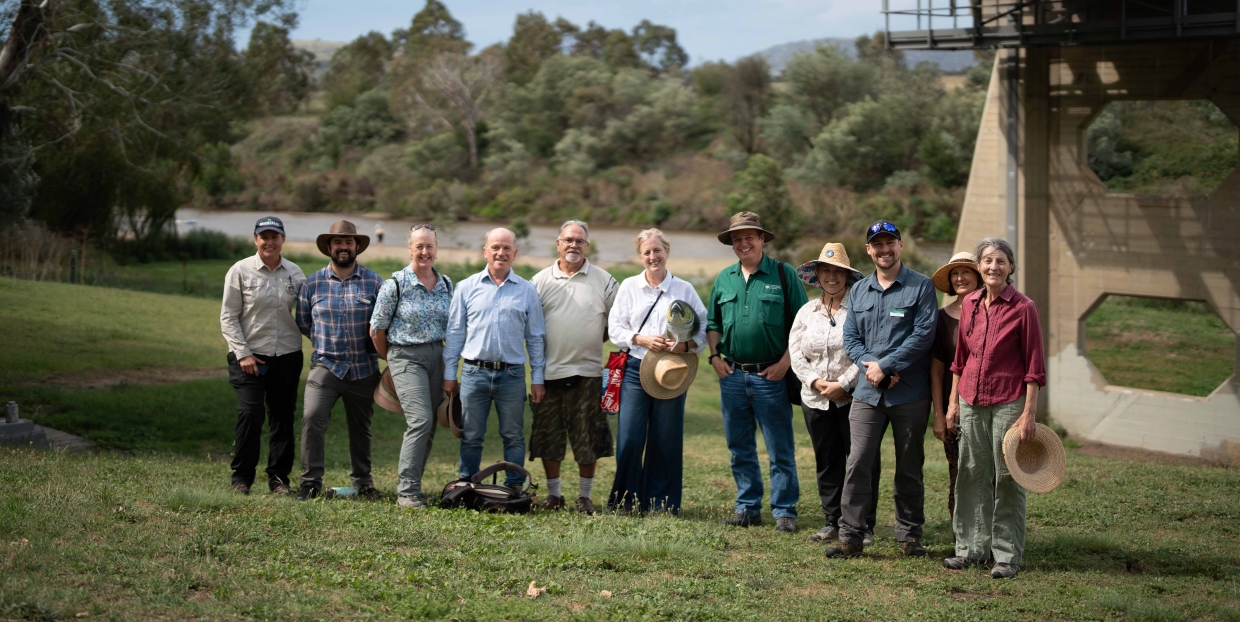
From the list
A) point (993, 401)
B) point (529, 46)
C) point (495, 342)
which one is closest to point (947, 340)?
point (993, 401)

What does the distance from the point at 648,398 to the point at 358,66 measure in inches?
3616

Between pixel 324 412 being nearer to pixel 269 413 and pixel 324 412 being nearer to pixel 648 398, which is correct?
pixel 269 413

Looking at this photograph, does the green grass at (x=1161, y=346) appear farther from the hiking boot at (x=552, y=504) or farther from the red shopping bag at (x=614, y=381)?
the hiking boot at (x=552, y=504)

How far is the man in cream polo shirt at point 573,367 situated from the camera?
7113 mm

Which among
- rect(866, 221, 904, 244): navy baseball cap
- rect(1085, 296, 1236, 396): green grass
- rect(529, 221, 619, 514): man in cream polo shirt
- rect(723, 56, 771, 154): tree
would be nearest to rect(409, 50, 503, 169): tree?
rect(723, 56, 771, 154): tree

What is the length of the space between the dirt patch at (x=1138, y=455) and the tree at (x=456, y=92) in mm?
62156

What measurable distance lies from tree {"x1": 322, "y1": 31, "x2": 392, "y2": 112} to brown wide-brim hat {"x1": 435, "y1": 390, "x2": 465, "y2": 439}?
81701 mm

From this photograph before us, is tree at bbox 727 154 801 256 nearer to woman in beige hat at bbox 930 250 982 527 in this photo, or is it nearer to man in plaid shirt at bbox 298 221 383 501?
man in plaid shirt at bbox 298 221 383 501

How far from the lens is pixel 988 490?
5840mm

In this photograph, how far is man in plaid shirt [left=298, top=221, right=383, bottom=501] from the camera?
7.05 m

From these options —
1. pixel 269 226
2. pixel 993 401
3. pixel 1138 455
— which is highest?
pixel 269 226

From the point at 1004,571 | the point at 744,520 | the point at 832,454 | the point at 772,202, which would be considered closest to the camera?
the point at 1004,571

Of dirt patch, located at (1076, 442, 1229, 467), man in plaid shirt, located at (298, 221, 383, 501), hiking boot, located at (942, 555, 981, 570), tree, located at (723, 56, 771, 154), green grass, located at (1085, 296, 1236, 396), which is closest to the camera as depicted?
hiking boot, located at (942, 555, 981, 570)

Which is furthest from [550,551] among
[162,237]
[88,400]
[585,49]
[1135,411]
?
[585,49]
